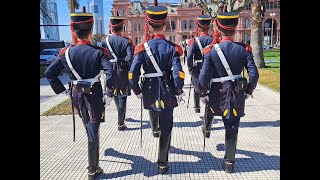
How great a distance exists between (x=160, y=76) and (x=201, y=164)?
151 centimetres

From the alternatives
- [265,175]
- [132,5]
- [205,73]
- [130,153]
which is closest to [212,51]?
[205,73]

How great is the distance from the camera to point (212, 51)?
4.05 m

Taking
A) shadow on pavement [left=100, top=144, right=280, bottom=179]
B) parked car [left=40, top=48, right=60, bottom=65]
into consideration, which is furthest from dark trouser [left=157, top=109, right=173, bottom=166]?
parked car [left=40, top=48, right=60, bottom=65]

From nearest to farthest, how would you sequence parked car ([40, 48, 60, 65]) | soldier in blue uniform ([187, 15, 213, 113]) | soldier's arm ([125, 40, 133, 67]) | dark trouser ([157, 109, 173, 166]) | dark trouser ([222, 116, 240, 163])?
dark trouser ([222, 116, 240, 163]), dark trouser ([157, 109, 173, 166]), soldier's arm ([125, 40, 133, 67]), soldier in blue uniform ([187, 15, 213, 113]), parked car ([40, 48, 60, 65])

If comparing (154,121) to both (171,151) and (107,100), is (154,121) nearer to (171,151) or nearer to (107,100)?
(171,151)

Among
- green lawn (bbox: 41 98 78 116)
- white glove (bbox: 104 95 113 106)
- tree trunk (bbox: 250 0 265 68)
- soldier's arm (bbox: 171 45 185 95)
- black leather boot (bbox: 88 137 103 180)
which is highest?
tree trunk (bbox: 250 0 265 68)

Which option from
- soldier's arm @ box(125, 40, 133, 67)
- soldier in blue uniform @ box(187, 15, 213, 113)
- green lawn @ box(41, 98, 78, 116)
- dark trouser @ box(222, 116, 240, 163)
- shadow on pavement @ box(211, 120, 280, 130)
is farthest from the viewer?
green lawn @ box(41, 98, 78, 116)

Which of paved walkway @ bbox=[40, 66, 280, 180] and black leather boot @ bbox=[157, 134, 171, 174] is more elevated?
black leather boot @ bbox=[157, 134, 171, 174]

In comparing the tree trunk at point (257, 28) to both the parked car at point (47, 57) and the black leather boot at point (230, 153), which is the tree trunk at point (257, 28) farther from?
the parked car at point (47, 57)

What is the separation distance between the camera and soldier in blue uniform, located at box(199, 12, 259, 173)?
402cm

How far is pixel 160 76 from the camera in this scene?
A: 14.2 ft

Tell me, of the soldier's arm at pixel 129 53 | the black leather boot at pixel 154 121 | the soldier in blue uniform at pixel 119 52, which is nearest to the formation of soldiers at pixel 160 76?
the black leather boot at pixel 154 121

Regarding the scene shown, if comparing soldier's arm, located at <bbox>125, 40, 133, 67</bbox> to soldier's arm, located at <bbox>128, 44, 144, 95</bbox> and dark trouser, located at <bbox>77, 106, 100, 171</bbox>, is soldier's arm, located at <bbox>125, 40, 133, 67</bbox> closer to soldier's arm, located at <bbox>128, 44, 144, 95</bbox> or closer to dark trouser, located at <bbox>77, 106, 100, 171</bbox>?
soldier's arm, located at <bbox>128, 44, 144, 95</bbox>
